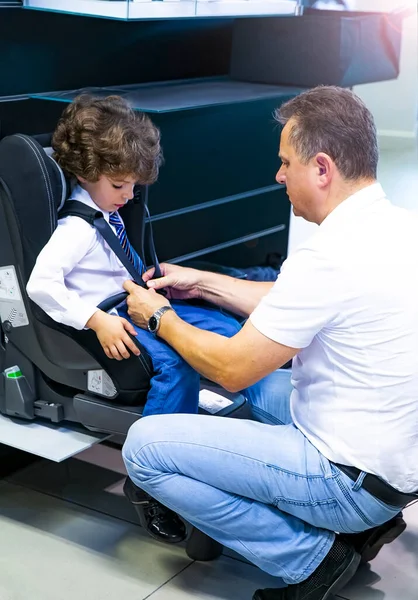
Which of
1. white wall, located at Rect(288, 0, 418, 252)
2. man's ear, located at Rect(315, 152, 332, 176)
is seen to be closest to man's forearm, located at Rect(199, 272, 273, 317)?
man's ear, located at Rect(315, 152, 332, 176)

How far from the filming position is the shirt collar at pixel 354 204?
182 centimetres

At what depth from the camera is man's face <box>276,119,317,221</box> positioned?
186 centimetres

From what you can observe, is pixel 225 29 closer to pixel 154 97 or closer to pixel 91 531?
pixel 154 97

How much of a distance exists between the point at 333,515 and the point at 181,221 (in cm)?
153

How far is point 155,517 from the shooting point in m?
2.09

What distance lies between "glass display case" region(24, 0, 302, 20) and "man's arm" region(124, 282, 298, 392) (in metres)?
0.73

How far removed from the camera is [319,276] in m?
1.77

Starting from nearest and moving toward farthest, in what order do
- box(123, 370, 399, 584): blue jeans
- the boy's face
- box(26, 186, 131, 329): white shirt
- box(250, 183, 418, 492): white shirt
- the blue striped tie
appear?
box(250, 183, 418, 492): white shirt → box(123, 370, 399, 584): blue jeans → box(26, 186, 131, 329): white shirt → the boy's face → the blue striped tie

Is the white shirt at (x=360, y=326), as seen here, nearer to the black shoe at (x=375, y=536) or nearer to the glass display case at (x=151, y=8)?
the black shoe at (x=375, y=536)

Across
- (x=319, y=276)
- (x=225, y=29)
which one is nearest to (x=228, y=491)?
(x=319, y=276)

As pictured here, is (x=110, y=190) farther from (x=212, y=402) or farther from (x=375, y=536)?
(x=375, y=536)

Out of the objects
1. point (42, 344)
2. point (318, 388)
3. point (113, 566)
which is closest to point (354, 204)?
point (318, 388)

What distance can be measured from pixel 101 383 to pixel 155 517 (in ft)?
1.15

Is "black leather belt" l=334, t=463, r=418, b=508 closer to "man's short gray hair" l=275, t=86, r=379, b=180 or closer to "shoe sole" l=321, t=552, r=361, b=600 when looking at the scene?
"shoe sole" l=321, t=552, r=361, b=600
